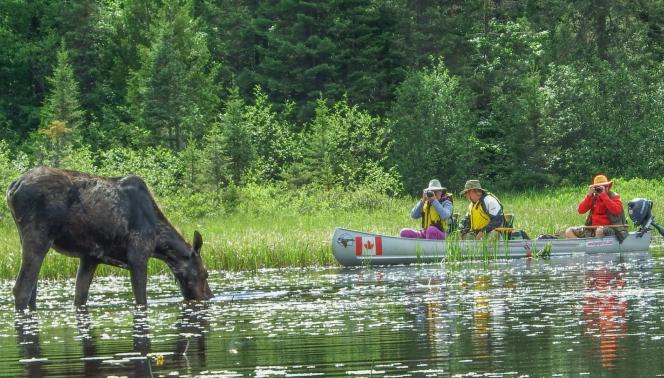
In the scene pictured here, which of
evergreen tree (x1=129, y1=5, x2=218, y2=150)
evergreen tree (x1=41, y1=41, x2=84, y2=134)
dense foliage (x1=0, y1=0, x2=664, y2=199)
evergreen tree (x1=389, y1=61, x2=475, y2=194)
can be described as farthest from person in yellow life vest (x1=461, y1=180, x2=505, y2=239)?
evergreen tree (x1=41, y1=41, x2=84, y2=134)

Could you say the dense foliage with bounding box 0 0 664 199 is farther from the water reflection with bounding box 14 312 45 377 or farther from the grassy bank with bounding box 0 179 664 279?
the water reflection with bounding box 14 312 45 377

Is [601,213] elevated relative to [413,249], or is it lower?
elevated

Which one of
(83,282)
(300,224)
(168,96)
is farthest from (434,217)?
(168,96)

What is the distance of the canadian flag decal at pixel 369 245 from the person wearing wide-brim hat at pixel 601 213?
12.8 ft

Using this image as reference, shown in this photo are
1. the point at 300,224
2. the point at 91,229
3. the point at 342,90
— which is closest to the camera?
the point at 91,229

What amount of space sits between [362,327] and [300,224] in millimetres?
17422

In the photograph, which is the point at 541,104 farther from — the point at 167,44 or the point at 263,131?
the point at 167,44

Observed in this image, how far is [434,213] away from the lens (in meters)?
24.4

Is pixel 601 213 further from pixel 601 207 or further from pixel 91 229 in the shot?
pixel 91 229

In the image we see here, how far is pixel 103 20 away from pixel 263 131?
577 inches

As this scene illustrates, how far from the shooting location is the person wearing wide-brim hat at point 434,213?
78.6 ft

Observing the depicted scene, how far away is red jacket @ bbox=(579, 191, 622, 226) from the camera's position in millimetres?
25234

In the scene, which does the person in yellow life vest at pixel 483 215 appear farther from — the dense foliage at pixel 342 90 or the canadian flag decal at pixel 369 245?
the dense foliage at pixel 342 90

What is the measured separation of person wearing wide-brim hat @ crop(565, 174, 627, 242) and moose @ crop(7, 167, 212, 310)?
397 inches
